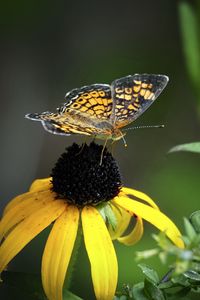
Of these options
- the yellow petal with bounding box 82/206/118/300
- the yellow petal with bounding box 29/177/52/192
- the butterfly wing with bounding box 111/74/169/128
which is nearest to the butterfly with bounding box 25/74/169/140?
the butterfly wing with bounding box 111/74/169/128

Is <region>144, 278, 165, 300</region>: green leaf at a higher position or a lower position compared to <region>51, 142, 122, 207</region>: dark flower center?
lower

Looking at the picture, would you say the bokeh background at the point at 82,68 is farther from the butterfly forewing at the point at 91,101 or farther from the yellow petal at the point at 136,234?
the yellow petal at the point at 136,234

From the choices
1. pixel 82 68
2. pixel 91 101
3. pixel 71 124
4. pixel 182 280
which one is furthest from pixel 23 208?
pixel 82 68

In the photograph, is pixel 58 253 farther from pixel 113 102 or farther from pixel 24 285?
pixel 113 102

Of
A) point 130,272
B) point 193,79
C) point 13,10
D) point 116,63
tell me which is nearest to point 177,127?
point 116,63

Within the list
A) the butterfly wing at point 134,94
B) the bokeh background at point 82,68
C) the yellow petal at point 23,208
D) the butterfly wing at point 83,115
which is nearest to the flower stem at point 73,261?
the yellow petal at point 23,208

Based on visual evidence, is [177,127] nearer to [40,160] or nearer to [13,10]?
[40,160]

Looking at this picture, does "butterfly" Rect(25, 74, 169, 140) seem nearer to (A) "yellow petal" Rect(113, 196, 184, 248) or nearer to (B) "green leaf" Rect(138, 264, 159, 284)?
(A) "yellow petal" Rect(113, 196, 184, 248)
